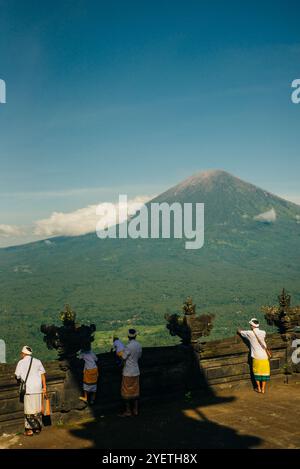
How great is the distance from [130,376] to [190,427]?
5.29ft

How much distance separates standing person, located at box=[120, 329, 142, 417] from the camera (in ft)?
31.3

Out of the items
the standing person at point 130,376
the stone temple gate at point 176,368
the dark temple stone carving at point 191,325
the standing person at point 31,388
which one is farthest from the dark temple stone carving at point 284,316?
the standing person at point 31,388

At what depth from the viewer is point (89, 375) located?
9477mm

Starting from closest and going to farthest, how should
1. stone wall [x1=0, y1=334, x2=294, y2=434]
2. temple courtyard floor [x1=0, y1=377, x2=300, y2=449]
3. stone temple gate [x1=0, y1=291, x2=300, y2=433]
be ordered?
temple courtyard floor [x1=0, y1=377, x2=300, y2=449] < stone wall [x1=0, y1=334, x2=294, y2=434] < stone temple gate [x1=0, y1=291, x2=300, y2=433]

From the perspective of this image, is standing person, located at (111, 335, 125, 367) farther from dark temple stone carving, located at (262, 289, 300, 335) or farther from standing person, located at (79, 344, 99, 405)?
dark temple stone carving, located at (262, 289, 300, 335)

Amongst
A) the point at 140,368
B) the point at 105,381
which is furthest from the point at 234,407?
the point at 105,381

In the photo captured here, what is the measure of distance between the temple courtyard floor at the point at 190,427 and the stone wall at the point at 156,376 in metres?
0.25

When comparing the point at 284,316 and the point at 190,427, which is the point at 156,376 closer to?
the point at 190,427

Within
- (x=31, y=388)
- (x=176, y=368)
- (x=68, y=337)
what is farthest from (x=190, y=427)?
(x=31, y=388)

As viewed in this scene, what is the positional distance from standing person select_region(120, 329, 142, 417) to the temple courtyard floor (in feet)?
1.17

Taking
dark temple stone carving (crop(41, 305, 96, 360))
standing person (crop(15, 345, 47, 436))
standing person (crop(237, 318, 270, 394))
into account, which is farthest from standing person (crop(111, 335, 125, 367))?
standing person (crop(237, 318, 270, 394))
